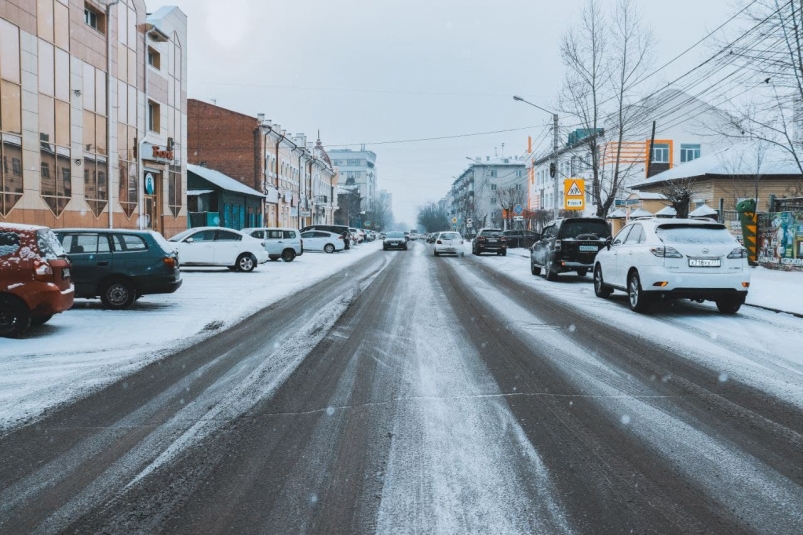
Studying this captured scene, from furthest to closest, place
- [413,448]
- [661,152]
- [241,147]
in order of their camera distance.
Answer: [661,152]
[241,147]
[413,448]

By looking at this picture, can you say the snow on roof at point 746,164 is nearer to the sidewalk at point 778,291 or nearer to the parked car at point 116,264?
the sidewalk at point 778,291

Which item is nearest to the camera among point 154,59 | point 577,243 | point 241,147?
point 577,243

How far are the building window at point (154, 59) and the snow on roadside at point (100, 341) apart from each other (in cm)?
1857

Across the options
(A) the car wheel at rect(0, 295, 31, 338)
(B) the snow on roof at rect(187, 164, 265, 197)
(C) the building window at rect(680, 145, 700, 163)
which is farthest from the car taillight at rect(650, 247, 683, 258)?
(C) the building window at rect(680, 145, 700, 163)

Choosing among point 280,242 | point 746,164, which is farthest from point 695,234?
point 746,164

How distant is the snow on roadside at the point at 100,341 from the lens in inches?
232

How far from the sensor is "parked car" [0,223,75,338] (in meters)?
8.56

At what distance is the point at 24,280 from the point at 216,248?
13394mm

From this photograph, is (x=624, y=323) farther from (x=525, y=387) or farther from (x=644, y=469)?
(x=644, y=469)

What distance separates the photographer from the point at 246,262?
22.3 m

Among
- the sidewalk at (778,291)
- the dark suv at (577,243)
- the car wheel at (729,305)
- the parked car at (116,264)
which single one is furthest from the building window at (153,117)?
the car wheel at (729,305)

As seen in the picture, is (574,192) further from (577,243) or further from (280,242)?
(280,242)

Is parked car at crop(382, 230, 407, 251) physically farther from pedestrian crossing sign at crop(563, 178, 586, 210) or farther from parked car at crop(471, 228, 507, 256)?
pedestrian crossing sign at crop(563, 178, 586, 210)

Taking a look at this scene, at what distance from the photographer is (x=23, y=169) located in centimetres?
1980
